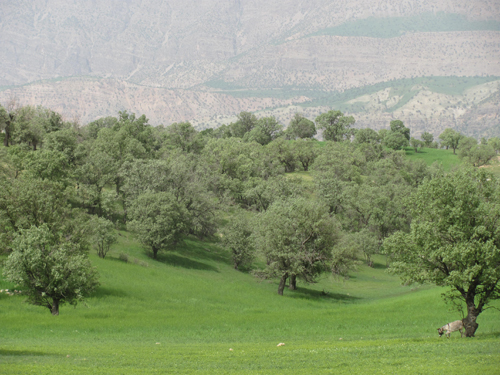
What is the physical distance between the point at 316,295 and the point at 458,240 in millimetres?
34624

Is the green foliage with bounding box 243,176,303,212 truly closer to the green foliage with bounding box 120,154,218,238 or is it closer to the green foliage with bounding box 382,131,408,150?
the green foliage with bounding box 120,154,218,238

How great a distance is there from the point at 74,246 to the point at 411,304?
33.3 m

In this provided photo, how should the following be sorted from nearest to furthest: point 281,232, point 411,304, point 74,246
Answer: point 74,246, point 411,304, point 281,232

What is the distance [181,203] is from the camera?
76.8 metres

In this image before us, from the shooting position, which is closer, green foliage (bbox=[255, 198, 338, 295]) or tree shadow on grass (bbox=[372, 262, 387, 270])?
green foliage (bbox=[255, 198, 338, 295])

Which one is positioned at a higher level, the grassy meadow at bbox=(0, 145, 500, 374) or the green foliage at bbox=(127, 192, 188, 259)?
the green foliage at bbox=(127, 192, 188, 259)

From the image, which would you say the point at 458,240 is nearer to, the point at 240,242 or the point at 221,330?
the point at 221,330

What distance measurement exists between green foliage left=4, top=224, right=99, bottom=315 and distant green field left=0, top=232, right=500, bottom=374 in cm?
225

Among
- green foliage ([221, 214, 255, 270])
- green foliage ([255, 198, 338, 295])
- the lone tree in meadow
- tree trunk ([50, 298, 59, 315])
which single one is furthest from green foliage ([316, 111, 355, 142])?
tree trunk ([50, 298, 59, 315])

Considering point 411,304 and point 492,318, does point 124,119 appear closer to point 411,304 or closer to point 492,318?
point 411,304

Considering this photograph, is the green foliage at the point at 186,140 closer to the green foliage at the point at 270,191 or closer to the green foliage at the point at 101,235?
the green foliage at the point at 270,191

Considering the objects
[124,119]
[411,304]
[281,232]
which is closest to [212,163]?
[124,119]

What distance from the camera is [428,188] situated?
26.1m

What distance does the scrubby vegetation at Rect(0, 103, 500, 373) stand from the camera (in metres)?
24.1
